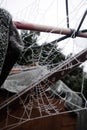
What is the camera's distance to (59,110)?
5.24 m

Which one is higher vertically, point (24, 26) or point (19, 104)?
point (24, 26)

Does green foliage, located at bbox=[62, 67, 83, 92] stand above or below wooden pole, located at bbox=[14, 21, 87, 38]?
below

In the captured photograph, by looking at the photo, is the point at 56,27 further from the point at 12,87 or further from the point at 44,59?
the point at 12,87

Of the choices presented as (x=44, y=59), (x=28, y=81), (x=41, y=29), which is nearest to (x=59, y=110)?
(x=28, y=81)

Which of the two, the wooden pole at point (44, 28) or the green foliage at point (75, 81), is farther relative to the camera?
the green foliage at point (75, 81)

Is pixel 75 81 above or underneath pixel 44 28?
underneath

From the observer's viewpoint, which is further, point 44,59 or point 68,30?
point 44,59

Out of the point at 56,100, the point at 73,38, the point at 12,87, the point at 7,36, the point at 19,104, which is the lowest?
the point at 56,100

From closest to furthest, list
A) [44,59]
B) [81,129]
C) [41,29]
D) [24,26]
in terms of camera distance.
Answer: [24,26]
[41,29]
[44,59]
[81,129]

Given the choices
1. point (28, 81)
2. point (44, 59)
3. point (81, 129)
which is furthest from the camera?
point (81, 129)

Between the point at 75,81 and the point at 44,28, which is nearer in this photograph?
the point at 44,28

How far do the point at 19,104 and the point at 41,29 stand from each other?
2.33 ft

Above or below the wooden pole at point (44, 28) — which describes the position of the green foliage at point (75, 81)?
below

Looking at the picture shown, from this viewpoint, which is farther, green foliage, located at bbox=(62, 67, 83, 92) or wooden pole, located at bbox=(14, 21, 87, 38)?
green foliage, located at bbox=(62, 67, 83, 92)
